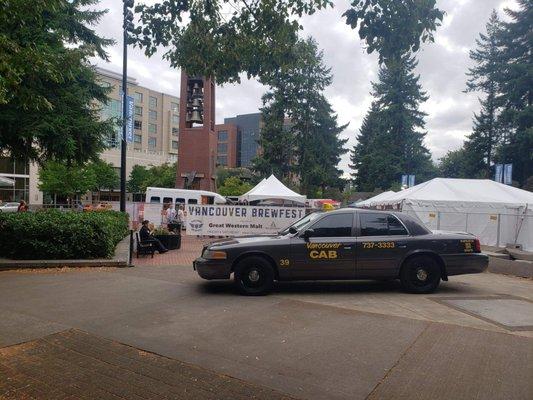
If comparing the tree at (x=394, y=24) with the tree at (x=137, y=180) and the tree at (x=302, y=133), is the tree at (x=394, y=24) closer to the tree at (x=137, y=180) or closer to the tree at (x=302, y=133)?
the tree at (x=302, y=133)

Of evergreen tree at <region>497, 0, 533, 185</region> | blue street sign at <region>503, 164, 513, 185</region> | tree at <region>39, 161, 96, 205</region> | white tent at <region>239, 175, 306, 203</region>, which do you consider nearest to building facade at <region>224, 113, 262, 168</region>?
tree at <region>39, 161, 96, 205</region>

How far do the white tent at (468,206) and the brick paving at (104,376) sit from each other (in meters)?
15.5

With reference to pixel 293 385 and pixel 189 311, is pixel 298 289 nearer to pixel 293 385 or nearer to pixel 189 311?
pixel 189 311

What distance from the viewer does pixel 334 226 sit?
28.8 ft

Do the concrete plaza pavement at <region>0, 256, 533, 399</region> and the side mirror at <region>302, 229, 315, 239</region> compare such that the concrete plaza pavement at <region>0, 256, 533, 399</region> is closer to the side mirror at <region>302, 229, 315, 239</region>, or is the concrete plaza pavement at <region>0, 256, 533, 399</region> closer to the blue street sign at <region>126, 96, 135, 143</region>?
the side mirror at <region>302, 229, 315, 239</region>

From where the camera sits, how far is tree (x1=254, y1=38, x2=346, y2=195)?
55.8m

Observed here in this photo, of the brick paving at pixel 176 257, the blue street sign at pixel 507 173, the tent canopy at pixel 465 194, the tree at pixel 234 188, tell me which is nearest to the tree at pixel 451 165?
the tree at pixel 234 188

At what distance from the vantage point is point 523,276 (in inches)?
468

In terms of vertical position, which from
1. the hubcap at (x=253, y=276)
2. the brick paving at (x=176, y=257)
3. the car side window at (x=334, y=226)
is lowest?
the brick paving at (x=176, y=257)

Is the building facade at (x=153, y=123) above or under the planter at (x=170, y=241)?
above

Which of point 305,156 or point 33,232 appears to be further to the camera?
point 305,156

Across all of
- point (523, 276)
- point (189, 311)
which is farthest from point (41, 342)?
point (523, 276)

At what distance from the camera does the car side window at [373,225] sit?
28.9ft

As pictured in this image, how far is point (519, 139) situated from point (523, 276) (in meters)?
35.3
